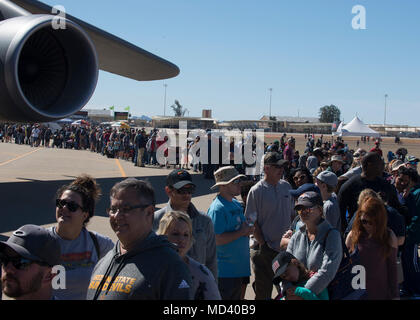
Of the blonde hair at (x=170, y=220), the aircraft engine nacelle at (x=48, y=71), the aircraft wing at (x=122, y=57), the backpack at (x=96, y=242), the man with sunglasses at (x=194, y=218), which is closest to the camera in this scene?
the blonde hair at (x=170, y=220)

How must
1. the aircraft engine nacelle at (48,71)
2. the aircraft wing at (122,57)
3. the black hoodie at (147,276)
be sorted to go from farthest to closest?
1. the aircraft wing at (122,57)
2. the aircraft engine nacelle at (48,71)
3. the black hoodie at (147,276)

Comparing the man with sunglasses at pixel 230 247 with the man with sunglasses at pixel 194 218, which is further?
the man with sunglasses at pixel 230 247

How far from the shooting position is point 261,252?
17.1 ft

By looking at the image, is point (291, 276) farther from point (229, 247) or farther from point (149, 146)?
point (149, 146)

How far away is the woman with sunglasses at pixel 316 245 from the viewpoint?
3.33 meters

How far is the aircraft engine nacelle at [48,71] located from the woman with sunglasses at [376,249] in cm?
404

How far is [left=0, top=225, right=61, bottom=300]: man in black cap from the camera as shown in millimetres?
2322

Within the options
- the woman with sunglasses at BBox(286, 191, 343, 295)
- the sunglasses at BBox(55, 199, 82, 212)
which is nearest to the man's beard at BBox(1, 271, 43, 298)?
the sunglasses at BBox(55, 199, 82, 212)

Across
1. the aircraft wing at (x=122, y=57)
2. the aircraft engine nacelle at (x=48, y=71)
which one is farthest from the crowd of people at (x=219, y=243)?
the aircraft wing at (x=122, y=57)

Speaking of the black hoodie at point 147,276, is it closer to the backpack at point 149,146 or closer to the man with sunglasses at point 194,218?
the man with sunglasses at point 194,218

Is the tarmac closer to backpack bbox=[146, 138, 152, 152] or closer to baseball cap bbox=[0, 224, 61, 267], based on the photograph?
backpack bbox=[146, 138, 152, 152]
